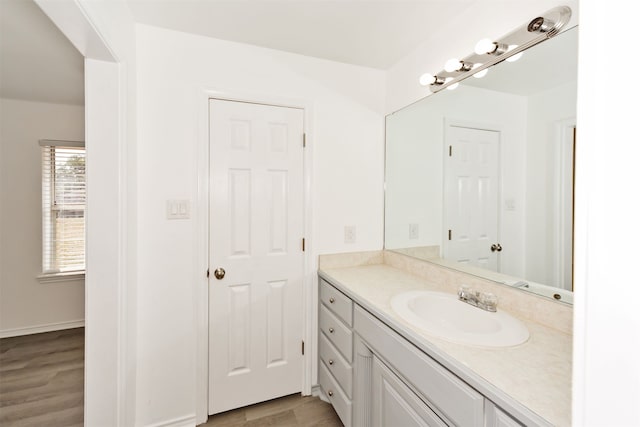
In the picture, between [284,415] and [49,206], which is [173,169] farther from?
[49,206]

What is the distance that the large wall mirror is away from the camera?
1116 mm

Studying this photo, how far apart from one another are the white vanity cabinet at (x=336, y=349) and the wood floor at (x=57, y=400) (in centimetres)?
20

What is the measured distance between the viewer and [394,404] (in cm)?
116

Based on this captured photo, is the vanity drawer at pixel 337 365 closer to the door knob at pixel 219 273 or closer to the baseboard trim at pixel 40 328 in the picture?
the door knob at pixel 219 273

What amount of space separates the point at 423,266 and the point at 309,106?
4.19 ft

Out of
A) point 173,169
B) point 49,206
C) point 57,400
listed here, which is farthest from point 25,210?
point 173,169

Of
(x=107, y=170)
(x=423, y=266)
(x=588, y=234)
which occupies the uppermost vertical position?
(x=107, y=170)

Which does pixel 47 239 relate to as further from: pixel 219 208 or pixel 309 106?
pixel 309 106

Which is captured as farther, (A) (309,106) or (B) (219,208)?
(A) (309,106)

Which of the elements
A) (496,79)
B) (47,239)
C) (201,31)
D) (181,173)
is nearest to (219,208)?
(181,173)

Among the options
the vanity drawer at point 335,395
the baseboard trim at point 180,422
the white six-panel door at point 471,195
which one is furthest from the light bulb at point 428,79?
the baseboard trim at point 180,422

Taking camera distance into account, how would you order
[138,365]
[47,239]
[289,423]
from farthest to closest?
1. [47,239]
2. [289,423]
3. [138,365]

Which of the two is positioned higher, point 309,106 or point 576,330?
point 309,106

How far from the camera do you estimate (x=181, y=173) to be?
64.4 inches
